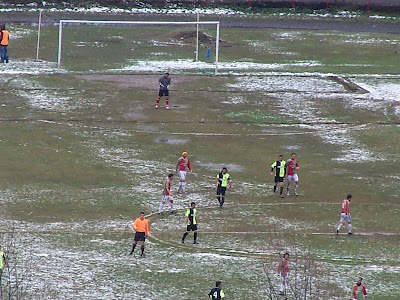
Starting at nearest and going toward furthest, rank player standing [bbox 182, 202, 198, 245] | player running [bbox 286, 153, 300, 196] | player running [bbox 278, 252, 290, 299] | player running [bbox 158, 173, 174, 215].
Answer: player running [bbox 278, 252, 290, 299] < player standing [bbox 182, 202, 198, 245] < player running [bbox 158, 173, 174, 215] < player running [bbox 286, 153, 300, 196]

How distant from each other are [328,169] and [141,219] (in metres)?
16.9

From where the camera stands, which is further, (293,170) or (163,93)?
(163,93)

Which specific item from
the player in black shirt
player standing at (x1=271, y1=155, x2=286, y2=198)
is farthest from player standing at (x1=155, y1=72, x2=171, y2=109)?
the player in black shirt

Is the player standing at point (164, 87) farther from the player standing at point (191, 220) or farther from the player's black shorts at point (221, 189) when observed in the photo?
the player standing at point (191, 220)

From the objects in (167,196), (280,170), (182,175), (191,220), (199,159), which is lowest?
(191,220)

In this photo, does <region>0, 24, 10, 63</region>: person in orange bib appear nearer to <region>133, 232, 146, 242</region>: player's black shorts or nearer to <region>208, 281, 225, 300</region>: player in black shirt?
<region>133, 232, 146, 242</region>: player's black shorts

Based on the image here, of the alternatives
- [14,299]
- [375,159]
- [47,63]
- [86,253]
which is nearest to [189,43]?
[47,63]

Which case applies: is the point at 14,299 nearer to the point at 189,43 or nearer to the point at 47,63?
the point at 47,63

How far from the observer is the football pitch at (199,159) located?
125ft

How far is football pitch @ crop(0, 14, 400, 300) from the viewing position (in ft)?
125

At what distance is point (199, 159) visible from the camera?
54469 mm

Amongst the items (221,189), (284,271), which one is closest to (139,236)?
(284,271)

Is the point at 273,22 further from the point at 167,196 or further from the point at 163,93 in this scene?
the point at 167,196

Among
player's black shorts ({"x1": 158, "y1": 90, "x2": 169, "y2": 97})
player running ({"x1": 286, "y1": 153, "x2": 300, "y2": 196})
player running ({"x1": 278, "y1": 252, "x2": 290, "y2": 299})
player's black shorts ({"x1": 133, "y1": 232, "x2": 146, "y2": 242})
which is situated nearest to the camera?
player running ({"x1": 278, "y1": 252, "x2": 290, "y2": 299})
